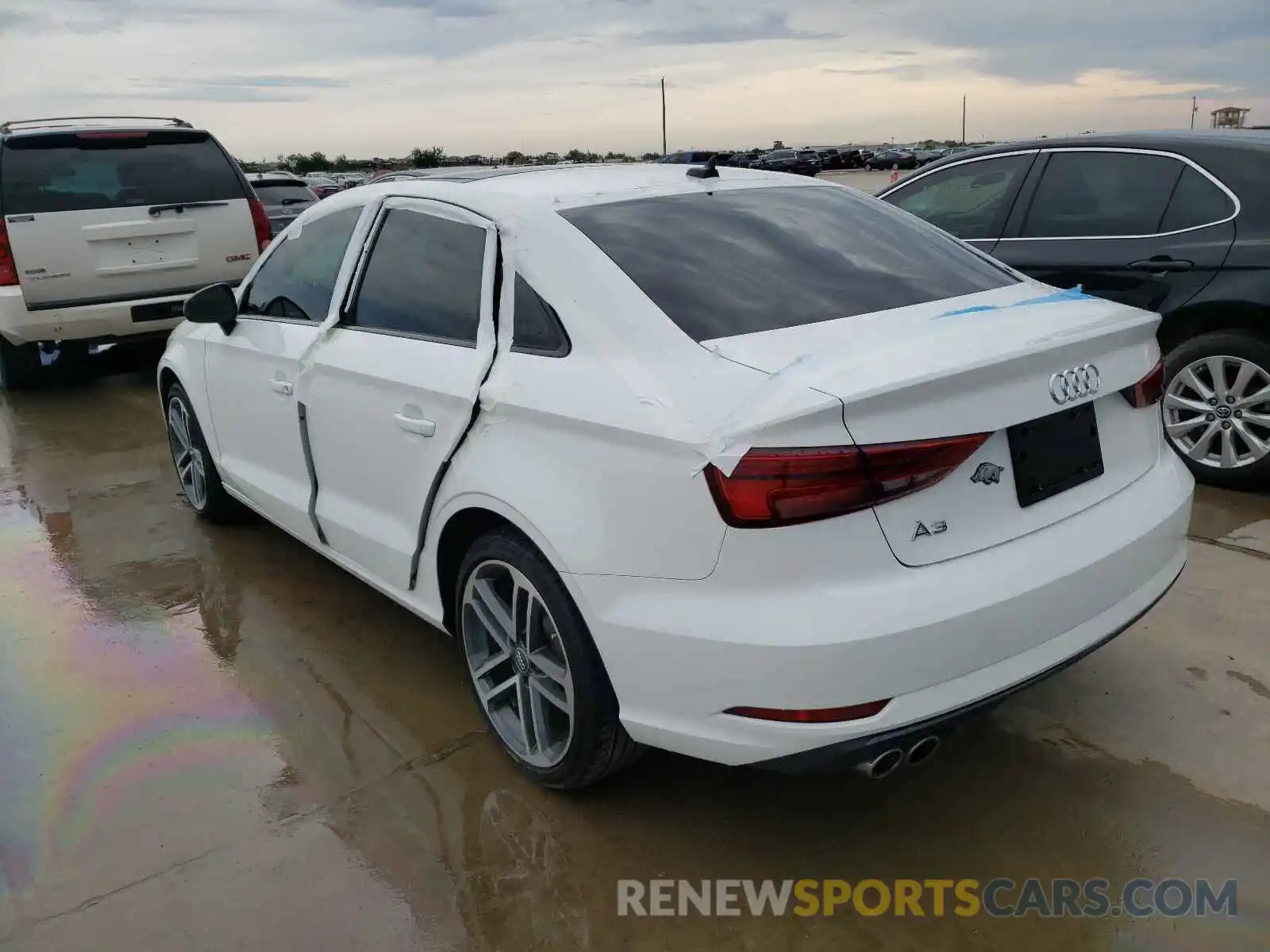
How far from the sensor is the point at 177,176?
26.1ft

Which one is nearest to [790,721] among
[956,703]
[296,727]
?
[956,703]

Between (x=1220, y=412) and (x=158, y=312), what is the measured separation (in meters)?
7.02

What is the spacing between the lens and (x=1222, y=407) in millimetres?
5062

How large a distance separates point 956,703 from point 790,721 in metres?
0.38

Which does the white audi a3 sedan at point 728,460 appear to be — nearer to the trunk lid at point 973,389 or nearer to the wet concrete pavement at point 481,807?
the trunk lid at point 973,389

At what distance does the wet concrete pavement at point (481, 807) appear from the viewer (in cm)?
253

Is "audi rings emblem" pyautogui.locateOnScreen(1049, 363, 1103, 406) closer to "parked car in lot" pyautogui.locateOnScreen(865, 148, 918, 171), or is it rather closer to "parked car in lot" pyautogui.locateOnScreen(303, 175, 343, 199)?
"parked car in lot" pyautogui.locateOnScreen(303, 175, 343, 199)

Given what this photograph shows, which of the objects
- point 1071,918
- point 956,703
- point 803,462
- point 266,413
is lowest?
point 1071,918

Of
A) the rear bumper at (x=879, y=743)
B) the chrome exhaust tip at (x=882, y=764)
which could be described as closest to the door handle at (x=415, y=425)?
the rear bumper at (x=879, y=743)

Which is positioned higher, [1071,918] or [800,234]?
[800,234]

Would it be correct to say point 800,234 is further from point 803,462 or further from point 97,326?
point 97,326

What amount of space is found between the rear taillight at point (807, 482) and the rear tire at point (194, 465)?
138 inches

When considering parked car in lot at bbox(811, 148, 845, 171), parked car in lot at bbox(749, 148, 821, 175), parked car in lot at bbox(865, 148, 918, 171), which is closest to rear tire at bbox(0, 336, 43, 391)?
parked car in lot at bbox(749, 148, 821, 175)

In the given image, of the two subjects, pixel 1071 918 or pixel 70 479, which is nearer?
pixel 1071 918
